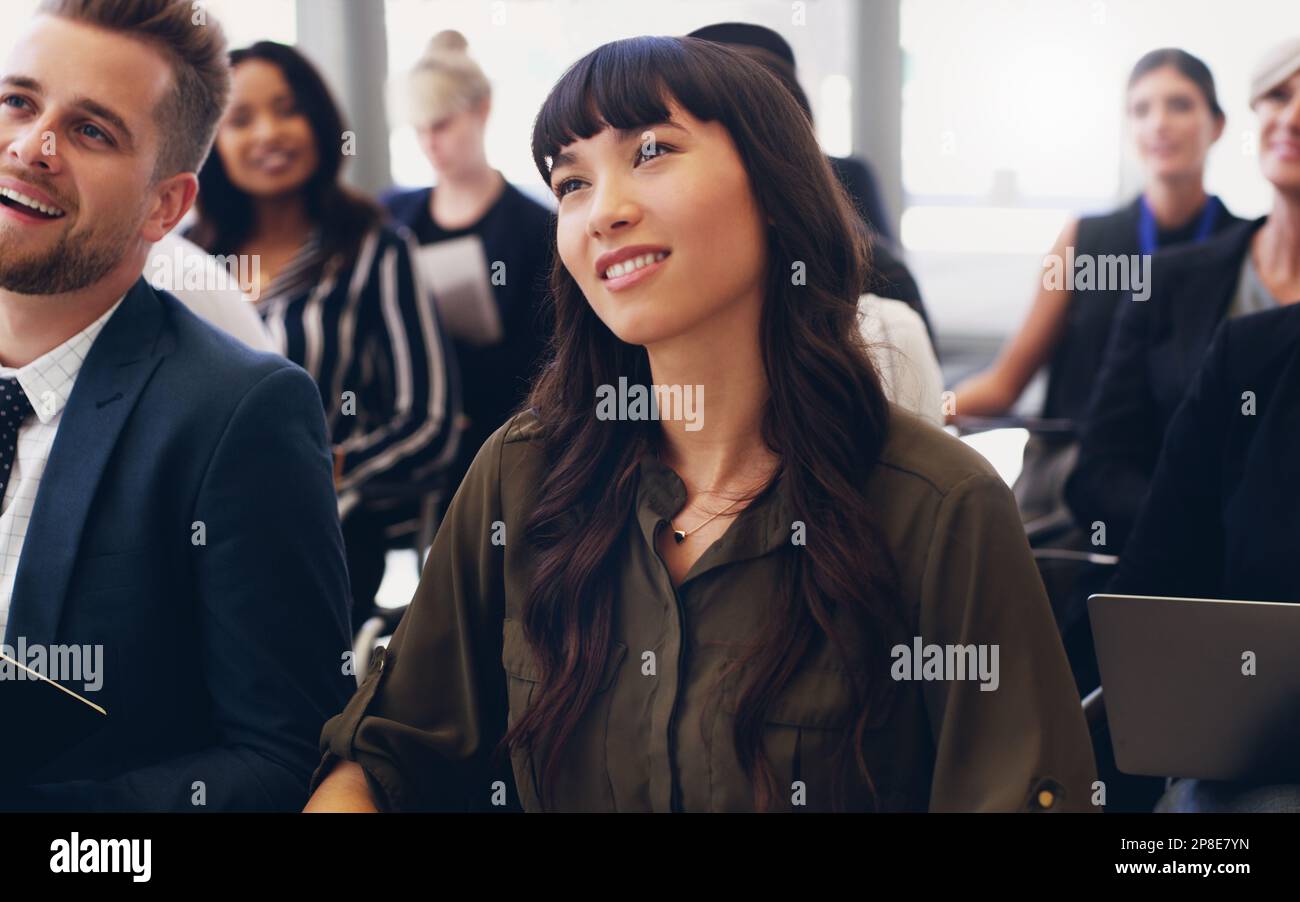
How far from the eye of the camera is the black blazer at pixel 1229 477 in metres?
1.67

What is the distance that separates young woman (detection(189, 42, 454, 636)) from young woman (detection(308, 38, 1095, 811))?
3.53 feet

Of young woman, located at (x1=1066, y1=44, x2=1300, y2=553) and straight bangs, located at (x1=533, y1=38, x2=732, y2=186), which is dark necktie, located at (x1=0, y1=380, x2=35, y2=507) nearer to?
straight bangs, located at (x1=533, y1=38, x2=732, y2=186)

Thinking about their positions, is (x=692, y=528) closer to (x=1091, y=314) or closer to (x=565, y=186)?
(x=565, y=186)

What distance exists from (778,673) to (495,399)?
1770 mm

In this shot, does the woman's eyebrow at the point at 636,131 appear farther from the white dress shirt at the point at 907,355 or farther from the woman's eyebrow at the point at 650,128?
the white dress shirt at the point at 907,355

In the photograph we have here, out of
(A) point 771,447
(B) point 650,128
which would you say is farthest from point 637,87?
(A) point 771,447

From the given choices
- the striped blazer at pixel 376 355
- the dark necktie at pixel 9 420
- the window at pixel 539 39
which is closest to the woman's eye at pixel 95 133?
the dark necktie at pixel 9 420

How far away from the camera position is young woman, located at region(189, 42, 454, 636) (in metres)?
2.71

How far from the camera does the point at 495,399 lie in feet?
9.72

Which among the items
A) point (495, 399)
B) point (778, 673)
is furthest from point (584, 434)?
point (495, 399)

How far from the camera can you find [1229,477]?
1709 mm

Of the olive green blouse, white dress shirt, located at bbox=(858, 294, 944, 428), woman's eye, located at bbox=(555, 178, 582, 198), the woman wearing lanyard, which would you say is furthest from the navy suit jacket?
the woman wearing lanyard

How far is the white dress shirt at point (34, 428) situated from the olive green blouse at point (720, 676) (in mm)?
419

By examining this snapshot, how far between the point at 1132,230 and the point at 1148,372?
2.53 feet
